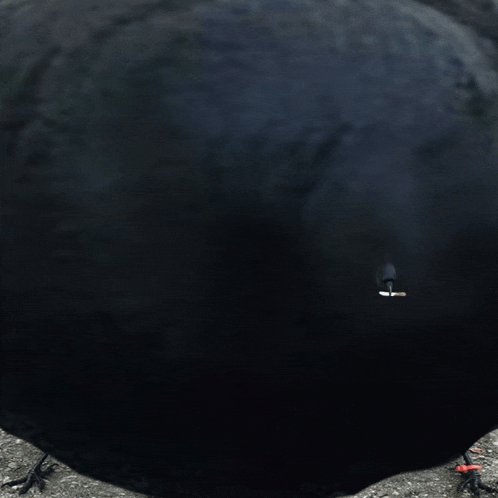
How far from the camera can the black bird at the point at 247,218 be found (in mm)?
2328

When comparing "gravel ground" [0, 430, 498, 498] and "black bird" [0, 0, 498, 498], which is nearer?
"black bird" [0, 0, 498, 498]

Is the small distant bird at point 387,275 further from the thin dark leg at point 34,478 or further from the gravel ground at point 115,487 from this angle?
the thin dark leg at point 34,478

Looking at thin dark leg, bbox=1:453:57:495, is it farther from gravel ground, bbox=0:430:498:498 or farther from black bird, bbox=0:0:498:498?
black bird, bbox=0:0:498:498

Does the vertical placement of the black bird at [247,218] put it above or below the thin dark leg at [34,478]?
above

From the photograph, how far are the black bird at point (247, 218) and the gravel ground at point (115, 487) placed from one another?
1.13 meters

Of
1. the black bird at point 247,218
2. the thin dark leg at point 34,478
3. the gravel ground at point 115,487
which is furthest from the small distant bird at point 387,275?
the thin dark leg at point 34,478

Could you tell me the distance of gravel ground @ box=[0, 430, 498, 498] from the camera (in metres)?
3.59

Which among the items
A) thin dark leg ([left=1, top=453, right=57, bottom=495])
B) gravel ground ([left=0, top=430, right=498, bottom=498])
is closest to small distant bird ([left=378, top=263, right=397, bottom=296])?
gravel ground ([left=0, top=430, right=498, bottom=498])

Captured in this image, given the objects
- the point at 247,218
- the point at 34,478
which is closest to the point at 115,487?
the point at 34,478

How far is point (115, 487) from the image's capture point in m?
3.58

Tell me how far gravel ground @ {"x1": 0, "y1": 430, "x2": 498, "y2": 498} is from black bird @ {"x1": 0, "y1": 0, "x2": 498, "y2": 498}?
1.13m

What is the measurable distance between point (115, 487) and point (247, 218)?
202cm

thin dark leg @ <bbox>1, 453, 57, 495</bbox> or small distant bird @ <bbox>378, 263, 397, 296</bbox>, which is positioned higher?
small distant bird @ <bbox>378, 263, 397, 296</bbox>

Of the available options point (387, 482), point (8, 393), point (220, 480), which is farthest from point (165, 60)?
point (387, 482)
